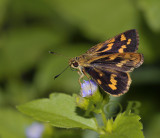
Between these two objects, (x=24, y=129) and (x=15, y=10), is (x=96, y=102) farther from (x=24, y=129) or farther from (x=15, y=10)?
(x=15, y=10)

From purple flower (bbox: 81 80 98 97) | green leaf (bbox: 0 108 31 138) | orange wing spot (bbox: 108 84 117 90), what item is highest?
orange wing spot (bbox: 108 84 117 90)

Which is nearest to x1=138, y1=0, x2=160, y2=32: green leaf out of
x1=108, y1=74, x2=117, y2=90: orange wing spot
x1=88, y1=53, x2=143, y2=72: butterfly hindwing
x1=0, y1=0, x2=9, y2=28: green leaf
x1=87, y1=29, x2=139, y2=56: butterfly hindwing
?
x1=87, y1=29, x2=139, y2=56: butterfly hindwing

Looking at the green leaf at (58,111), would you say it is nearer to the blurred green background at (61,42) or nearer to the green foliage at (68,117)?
the green foliage at (68,117)

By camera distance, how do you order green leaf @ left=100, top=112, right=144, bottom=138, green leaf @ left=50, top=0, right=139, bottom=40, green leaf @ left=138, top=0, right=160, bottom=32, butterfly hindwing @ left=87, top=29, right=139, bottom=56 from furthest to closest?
green leaf @ left=50, top=0, right=139, bottom=40
green leaf @ left=138, top=0, right=160, bottom=32
butterfly hindwing @ left=87, top=29, right=139, bottom=56
green leaf @ left=100, top=112, right=144, bottom=138

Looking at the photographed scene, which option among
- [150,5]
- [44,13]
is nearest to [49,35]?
[44,13]

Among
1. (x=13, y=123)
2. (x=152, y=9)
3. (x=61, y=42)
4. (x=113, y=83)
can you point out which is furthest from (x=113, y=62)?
(x=61, y=42)

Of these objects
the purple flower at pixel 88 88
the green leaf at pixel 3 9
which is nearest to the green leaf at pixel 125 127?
the purple flower at pixel 88 88

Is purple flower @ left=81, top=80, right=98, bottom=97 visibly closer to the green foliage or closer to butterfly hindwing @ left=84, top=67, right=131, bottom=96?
butterfly hindwing @ left=84, top=67, right=131, bottom=96

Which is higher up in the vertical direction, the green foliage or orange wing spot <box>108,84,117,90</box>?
orange wing spot <box>108,84,117,90</box>

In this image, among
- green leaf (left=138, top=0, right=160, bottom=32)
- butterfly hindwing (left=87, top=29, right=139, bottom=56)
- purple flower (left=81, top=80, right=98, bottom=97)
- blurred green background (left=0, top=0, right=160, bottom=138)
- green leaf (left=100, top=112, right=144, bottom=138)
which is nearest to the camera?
green leaf (left=100, top=112, right=144, bottom=138)
